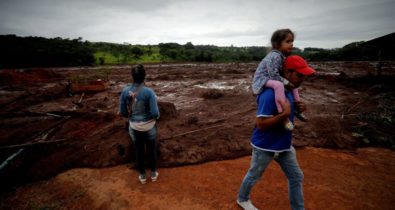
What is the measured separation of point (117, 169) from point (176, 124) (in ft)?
7.08

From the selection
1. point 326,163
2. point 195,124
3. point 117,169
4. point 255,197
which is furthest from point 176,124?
point 326,163

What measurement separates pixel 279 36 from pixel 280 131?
93 centimetres

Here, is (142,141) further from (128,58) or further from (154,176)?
(128,58)

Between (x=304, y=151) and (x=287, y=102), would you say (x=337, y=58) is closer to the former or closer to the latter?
(x=304, y=151)

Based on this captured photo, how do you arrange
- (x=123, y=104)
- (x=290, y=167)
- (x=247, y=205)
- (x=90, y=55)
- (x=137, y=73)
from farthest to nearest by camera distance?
(x=90, y=55) → (x=123, y=104) → (x=137, y=73) → (x=247, y=205) → (x=290, y=167)

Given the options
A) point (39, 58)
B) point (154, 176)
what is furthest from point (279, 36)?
point (39, 58)

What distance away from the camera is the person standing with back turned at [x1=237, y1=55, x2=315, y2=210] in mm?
1921

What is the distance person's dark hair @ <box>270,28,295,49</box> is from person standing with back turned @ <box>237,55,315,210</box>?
0.17m

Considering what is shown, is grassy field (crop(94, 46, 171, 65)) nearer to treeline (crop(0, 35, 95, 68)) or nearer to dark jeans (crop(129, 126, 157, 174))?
treeline (crop(0, 35, 95, 68))

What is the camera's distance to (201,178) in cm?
372

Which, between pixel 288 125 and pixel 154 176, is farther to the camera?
pixel 154 176

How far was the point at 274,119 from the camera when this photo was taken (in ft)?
6.41

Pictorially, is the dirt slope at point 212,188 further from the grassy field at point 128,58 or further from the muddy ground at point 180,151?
the grassy field at point 128,58

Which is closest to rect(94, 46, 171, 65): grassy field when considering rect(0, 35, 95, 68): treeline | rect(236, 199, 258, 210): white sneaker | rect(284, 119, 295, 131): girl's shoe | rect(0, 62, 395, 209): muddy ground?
rect(0, 35, 95, 68): treeline
